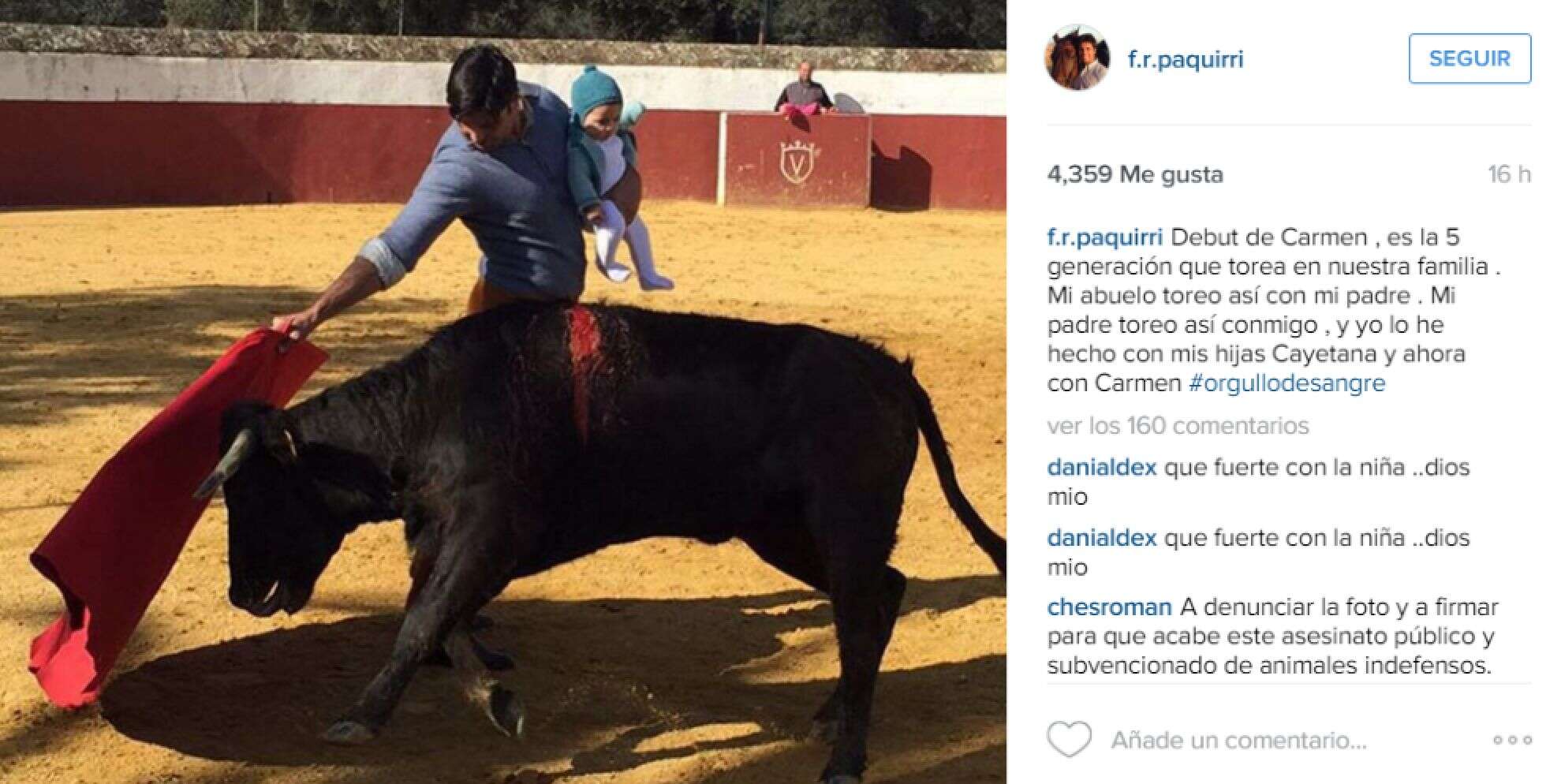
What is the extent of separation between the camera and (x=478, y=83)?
4.81 m

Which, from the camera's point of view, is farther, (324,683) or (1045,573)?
(324,683)

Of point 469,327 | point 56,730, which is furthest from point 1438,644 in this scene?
point 56,730

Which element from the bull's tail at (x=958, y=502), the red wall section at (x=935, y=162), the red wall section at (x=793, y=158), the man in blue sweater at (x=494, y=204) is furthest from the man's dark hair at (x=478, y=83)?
the red wall section at (x=935, y=162)

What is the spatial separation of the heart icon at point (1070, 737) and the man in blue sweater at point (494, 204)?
2.48 metres

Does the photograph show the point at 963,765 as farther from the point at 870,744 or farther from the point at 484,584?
the point at 484,584

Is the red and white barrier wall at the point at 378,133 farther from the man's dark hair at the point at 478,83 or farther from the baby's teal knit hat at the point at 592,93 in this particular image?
the man's dark hair at the point at 478,83

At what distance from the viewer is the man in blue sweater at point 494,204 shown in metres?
4.80

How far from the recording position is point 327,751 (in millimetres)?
4555

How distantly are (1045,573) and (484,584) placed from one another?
7.12 ft

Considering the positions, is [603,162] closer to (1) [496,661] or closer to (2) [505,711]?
(1) [496,661]

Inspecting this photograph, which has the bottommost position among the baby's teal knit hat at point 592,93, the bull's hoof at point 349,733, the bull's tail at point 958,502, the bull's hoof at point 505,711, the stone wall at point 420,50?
the bull's hoof at point 349,733

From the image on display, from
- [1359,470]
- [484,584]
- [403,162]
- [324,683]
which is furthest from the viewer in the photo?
[403,162]

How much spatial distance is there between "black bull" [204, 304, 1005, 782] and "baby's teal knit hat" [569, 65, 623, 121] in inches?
39.2

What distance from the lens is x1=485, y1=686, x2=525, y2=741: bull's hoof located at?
446 cm
